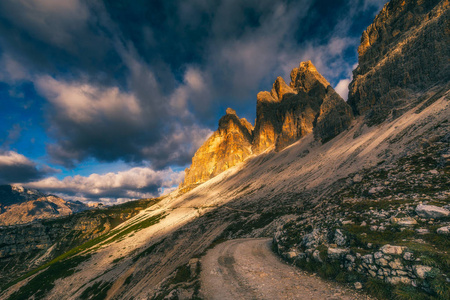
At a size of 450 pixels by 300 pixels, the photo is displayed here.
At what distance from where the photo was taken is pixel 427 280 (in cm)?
777

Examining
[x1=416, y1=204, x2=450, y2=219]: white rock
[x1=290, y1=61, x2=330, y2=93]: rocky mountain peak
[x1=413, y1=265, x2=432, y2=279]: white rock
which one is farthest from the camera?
[x1=290, y1=61, x2=330, y2=93]: rocky mountain peak

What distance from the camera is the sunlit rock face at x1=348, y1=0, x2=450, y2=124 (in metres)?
64.0

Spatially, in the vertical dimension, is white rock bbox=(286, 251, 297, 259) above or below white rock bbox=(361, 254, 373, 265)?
below

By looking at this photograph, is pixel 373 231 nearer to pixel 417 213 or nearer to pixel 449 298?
pixel 417 213

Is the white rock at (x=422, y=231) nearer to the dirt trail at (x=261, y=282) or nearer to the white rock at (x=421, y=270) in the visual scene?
the white rock at (x=421, y=270)

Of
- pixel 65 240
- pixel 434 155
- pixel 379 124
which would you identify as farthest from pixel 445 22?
pixel 65 240

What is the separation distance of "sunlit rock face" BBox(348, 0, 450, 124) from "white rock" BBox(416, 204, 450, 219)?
68808 millimetres

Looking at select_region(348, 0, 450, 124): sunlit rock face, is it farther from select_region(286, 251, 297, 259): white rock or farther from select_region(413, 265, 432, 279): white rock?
select_region(413, 265, 432, 279): white rock

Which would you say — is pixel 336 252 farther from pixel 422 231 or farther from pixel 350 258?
pixel 422 231

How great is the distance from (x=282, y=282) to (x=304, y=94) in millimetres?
188004

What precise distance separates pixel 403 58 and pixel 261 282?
10726 cm

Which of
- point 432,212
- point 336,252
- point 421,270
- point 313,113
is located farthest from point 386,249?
point 313,113

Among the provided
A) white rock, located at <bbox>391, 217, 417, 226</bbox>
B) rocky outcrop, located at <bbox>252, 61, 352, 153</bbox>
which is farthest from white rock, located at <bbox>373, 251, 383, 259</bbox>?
rocky outcrop, located at <bbox>252, 61, 352, 153</bbox>

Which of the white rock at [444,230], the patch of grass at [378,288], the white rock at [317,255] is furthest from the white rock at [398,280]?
the white rock at [317,255]
